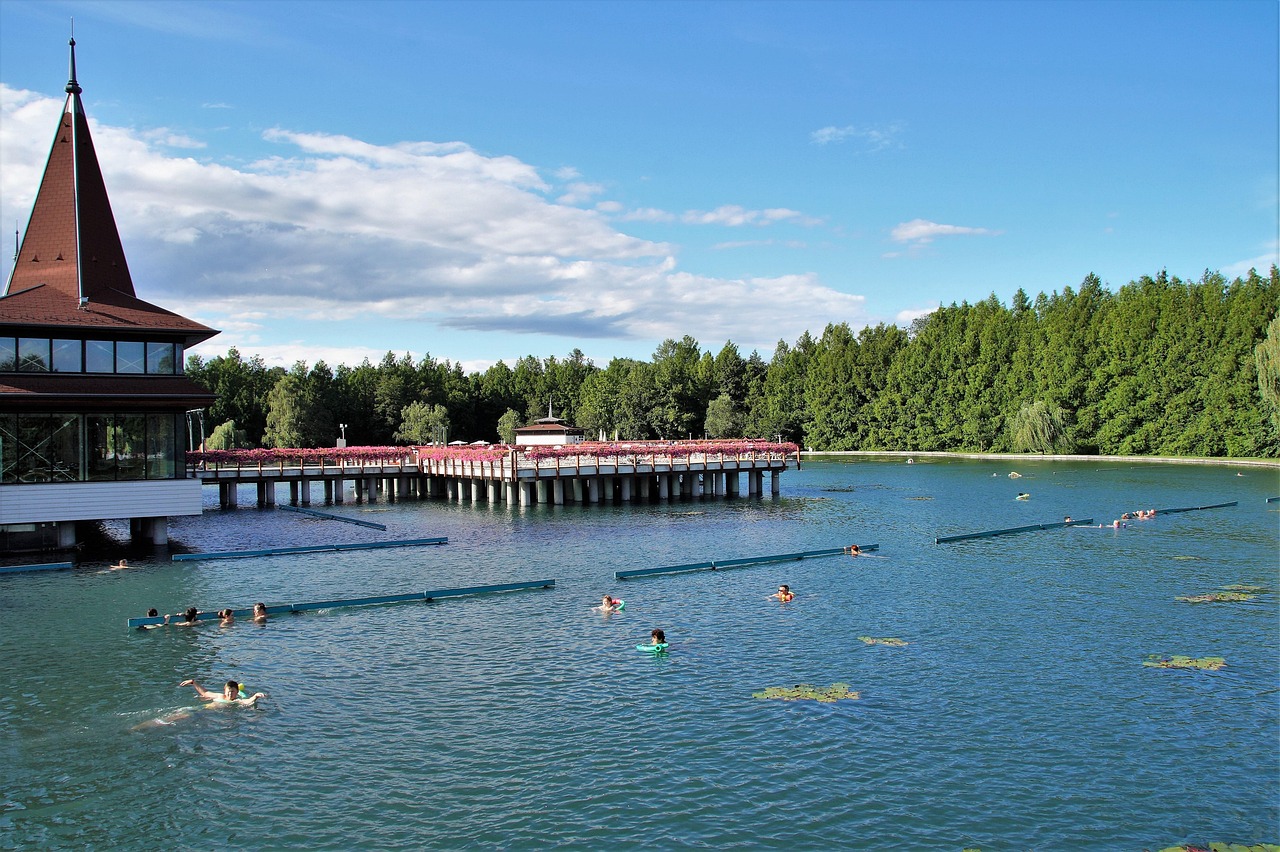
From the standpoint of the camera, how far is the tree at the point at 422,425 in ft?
393

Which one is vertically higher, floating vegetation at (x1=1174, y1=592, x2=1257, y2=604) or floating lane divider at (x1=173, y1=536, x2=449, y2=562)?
floating lane divider at (x1=173, y1=536, x2=449, y2=562)

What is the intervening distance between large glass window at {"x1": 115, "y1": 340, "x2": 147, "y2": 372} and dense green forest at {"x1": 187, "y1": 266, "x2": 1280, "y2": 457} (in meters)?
59.5

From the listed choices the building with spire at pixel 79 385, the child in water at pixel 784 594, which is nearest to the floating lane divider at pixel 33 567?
the building with spire at pixel 79 385

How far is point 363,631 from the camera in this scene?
84.4 feet

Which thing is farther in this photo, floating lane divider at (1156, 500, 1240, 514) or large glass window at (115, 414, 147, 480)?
floating lane divider at (1156, 500, 1240, 514)

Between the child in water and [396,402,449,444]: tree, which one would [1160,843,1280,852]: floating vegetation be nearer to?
the child in water

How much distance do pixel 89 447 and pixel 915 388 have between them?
117 metres

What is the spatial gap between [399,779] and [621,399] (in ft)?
413

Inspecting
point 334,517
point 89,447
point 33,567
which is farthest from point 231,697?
point 334,517

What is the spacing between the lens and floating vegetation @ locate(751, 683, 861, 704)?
64.1ft

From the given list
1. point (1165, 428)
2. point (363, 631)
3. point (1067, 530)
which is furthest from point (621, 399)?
point (363, 631)

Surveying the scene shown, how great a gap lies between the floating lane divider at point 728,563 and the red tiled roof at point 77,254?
2007 centimetres

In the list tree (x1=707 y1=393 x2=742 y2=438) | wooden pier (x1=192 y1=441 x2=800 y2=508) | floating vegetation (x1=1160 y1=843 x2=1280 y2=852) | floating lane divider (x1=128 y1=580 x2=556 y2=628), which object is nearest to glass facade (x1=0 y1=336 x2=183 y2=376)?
floating lane divider (x1=128 y1=580 x2=556 y2=628)

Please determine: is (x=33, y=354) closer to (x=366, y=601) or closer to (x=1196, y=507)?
(x=366, y=601)
